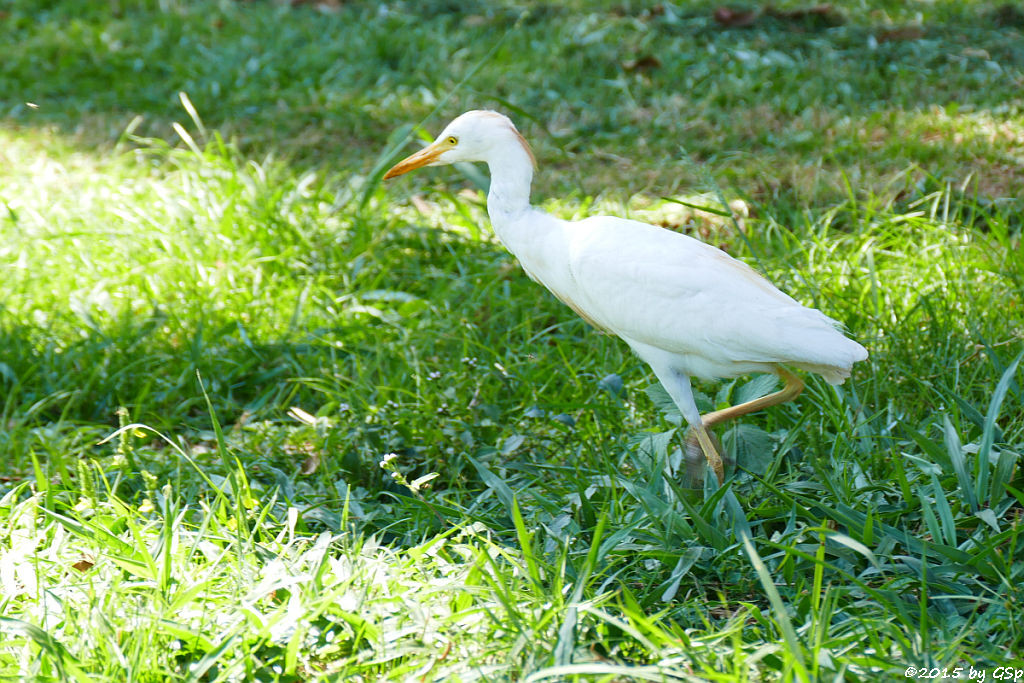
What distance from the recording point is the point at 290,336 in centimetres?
337

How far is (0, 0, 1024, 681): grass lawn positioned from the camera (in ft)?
6.19

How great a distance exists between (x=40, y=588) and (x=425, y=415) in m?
1.13

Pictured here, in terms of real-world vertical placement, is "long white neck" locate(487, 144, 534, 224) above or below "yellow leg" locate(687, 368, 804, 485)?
above

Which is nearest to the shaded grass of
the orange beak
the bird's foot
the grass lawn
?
the grass lawn

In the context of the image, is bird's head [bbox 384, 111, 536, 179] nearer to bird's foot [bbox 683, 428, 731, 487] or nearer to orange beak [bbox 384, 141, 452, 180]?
orange beak [bbox 384, 141, 452, 180]

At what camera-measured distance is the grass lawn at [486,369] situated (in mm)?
1887

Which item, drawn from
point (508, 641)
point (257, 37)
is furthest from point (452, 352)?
point (257, 37)

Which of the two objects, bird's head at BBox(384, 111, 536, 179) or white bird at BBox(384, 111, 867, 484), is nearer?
white bird at BBox(384, 111, 867, 484)

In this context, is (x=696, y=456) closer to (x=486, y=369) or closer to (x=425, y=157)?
(x=486, y=369)

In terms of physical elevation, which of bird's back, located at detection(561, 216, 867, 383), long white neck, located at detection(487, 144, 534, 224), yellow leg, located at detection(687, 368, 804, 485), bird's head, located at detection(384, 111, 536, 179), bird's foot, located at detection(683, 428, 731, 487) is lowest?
bird's foot, located at detection(683, 428, 731, 487)

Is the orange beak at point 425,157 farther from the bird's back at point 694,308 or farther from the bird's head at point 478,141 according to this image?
the bird's back at point 694,308

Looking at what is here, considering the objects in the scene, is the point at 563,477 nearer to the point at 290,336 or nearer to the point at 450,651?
the point at 450,651

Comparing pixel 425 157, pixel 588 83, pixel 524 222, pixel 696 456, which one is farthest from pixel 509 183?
pixel 588 83

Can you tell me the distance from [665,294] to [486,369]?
2.92 ft
